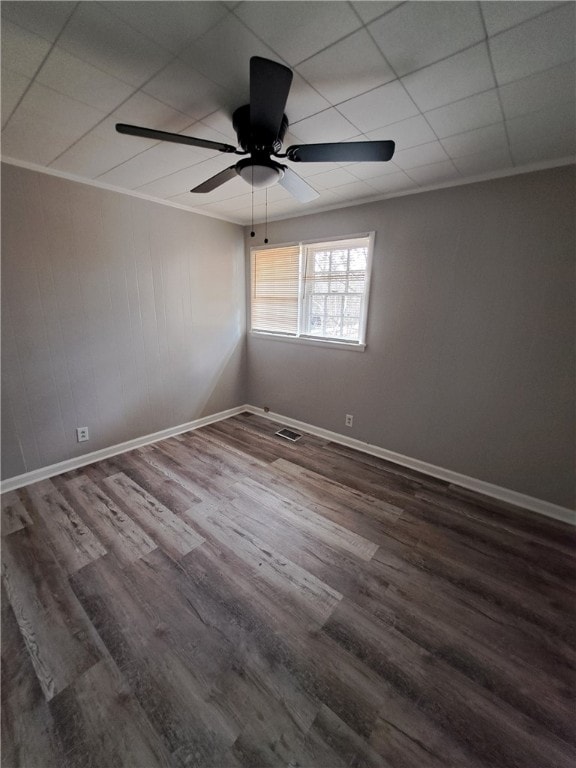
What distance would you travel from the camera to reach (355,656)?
4.33ft

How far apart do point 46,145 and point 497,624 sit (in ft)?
12.6

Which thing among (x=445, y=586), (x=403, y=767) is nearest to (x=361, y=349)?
(x=445, y=586)

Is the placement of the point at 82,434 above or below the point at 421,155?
below

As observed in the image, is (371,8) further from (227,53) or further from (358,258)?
(358,258)

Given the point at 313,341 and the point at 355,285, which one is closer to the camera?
the point at 355,285

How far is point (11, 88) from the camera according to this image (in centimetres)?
138

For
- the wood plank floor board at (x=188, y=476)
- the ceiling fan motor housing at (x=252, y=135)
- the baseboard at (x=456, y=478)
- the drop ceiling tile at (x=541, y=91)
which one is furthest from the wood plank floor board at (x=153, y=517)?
the drop ceiling tile at (x=541, y=91)

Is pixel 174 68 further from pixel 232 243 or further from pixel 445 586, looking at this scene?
pixel 445 586

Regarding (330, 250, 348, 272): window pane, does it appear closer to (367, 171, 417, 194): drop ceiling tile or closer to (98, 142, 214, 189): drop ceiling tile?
(367, 171, 417, 194): drop ceiling tile

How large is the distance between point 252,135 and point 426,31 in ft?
2.52

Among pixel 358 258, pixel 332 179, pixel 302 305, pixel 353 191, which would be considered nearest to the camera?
pixel 332 179

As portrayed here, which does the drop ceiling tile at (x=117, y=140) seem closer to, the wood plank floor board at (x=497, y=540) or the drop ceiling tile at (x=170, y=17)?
the drop ceiling tile at (x=170, y=17)

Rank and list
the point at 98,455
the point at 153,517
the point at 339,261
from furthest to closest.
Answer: the point at 339,261, the point at 98,455, the point at 153,517

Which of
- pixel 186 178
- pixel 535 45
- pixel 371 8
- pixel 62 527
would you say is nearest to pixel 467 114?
pixel 535 45
